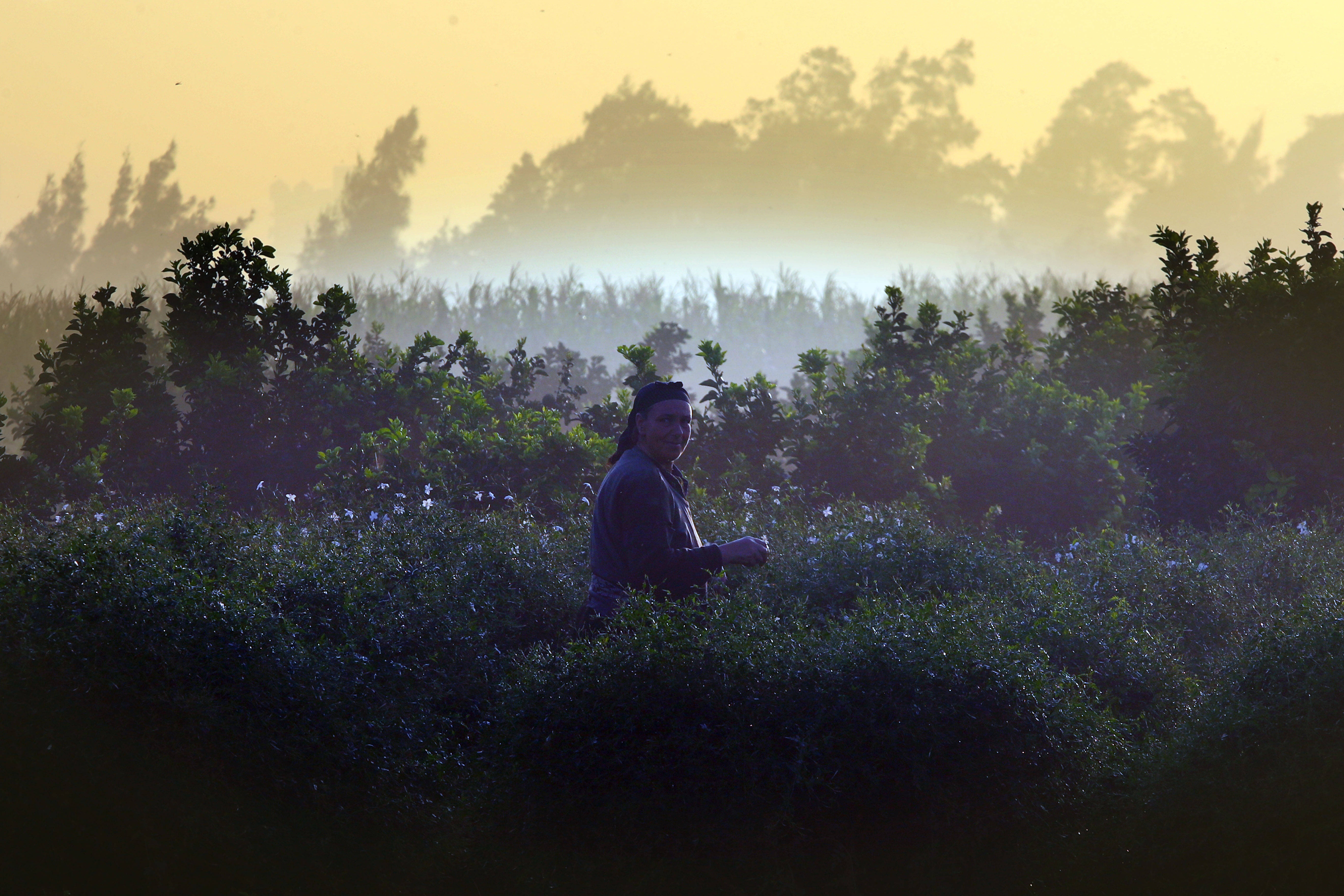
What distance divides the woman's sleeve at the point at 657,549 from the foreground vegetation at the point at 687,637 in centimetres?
22

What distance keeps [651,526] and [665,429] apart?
502 millimetres

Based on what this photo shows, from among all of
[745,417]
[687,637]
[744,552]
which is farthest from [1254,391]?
[687,637]

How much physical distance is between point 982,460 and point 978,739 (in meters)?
6.69

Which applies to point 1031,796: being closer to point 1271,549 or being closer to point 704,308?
point 1271,549

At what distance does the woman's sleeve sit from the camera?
4625mm

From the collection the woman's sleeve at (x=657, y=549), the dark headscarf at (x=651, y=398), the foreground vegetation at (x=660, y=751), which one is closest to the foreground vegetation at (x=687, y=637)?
the foreground vegetation at (x=660, y=751)

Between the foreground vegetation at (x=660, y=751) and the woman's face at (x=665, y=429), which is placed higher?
the woman's face at (x=665, y=429)

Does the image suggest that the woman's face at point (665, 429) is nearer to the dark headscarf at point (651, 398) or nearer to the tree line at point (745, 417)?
the dark headscarf at point (651, 398)

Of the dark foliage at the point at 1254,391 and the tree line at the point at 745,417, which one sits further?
the tree line at the point at 745,417

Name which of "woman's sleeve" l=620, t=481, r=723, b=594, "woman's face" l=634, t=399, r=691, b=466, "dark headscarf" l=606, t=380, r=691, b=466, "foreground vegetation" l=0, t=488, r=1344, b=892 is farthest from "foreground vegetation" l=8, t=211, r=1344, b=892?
"dark headscarf" l=606, t=380, r=691, b=466

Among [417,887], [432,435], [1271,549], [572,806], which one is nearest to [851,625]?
[572,806]

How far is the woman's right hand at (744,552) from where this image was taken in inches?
181

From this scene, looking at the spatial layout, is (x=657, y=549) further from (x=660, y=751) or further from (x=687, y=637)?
(x=660, y=751)

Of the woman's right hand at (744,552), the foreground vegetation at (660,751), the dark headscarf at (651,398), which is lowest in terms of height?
the foreground vegetation at (660,751)
